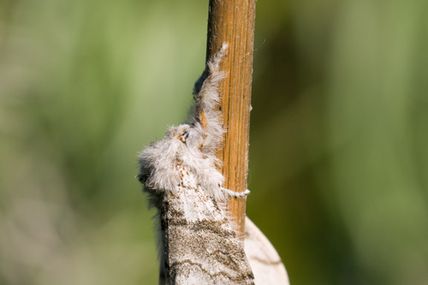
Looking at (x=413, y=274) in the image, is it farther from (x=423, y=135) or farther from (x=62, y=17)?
(x=62, y=17)

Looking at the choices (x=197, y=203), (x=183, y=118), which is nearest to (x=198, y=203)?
(x=197, y=203)

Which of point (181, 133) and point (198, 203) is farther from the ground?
point (181, 133)

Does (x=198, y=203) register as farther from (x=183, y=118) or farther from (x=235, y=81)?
(x=183, y=118)

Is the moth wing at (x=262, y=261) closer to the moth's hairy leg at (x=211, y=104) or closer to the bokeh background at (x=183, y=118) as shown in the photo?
the moth's hairy leg at (x=211, y=104)

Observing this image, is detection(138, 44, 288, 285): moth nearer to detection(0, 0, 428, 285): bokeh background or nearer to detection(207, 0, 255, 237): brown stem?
detection(207, 0, 255, 237): brown stem

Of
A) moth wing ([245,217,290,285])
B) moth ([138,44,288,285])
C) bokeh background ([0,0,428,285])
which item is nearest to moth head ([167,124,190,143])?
moth ([138,44,288,285])

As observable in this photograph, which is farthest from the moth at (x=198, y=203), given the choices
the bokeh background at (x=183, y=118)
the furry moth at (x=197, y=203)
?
the bokeh background at (x=183, y=118)

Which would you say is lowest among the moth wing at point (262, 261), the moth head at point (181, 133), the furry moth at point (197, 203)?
the moth wing at point (262, 261)
